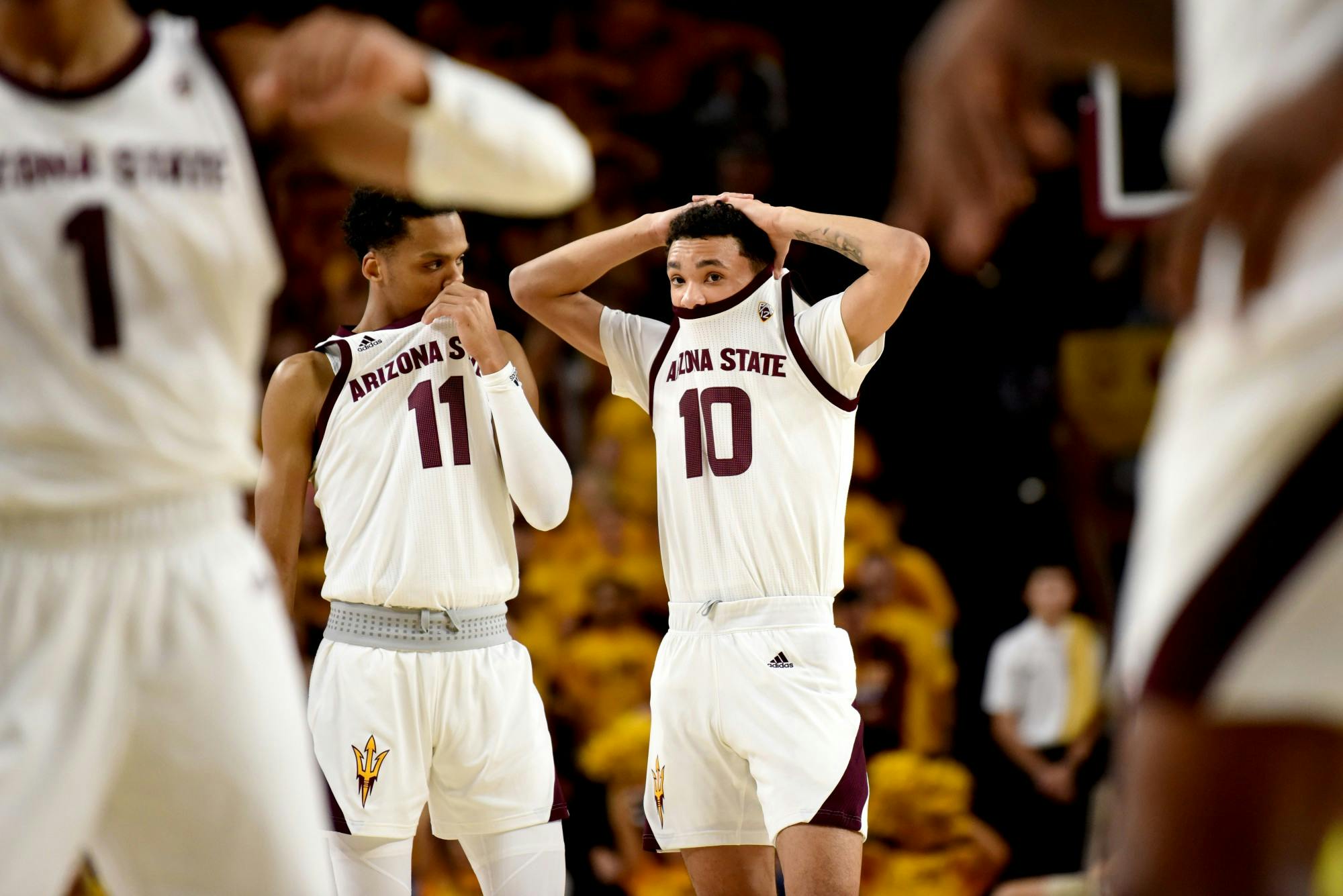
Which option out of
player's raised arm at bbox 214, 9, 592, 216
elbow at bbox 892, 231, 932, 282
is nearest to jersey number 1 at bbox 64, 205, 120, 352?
player's raised arm at bbox 214, 9, 592, 216

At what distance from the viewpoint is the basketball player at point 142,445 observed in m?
2.48

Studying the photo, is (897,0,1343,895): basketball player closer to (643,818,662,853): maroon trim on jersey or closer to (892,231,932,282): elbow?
(892,231,932,282): elbow

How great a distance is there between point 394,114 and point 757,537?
2650mm

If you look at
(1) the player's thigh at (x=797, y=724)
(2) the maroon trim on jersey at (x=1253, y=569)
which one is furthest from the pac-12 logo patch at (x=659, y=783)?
(2) the maroon trim on jersey at (x=1253, y=569)

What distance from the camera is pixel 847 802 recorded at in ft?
15.9

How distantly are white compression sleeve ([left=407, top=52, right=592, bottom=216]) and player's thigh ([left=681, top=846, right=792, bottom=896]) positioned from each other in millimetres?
2818

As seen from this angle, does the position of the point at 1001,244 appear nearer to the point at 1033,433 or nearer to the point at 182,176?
the point at 1033,433

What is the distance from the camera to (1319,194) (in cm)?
194

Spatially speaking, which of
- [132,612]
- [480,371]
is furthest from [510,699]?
[132,612]

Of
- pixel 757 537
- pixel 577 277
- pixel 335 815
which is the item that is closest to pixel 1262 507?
pixel 757 537

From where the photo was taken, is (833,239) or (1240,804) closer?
(1240,804)

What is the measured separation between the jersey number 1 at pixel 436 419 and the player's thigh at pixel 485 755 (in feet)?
2.03

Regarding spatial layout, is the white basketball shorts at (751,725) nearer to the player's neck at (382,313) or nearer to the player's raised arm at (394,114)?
the player's neck at (382,313)

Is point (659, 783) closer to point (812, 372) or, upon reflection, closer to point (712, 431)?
point (712, 431)
